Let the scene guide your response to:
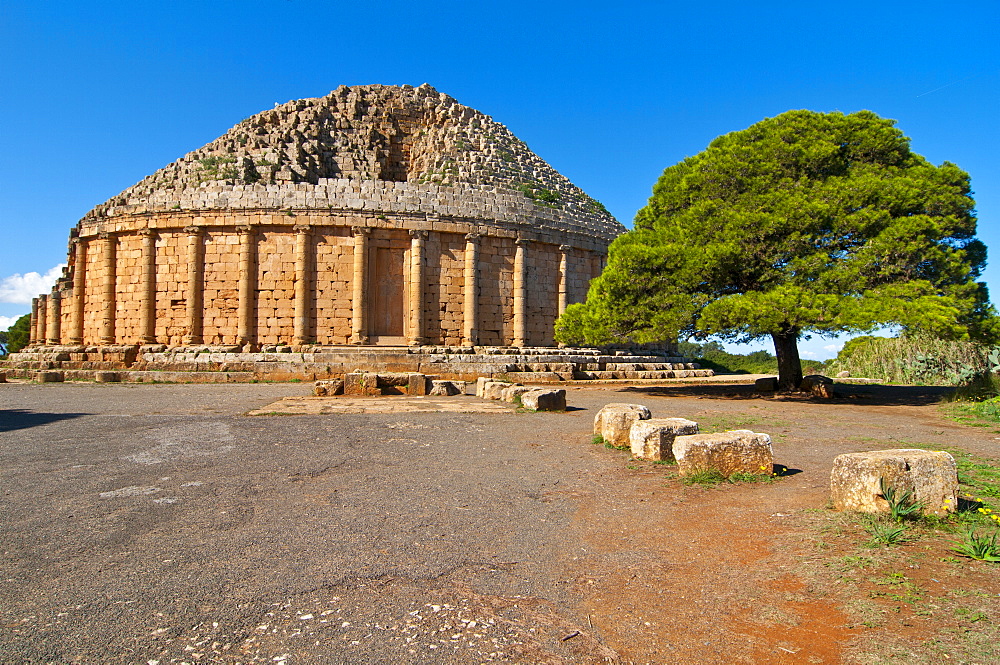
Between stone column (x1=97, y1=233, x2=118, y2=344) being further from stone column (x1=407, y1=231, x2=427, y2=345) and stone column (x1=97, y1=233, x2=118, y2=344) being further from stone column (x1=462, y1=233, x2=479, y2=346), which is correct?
stone column (x1=462, y1=233, x2=479, y2=346)

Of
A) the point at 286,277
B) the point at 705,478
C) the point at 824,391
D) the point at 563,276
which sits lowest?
the point at 705,478

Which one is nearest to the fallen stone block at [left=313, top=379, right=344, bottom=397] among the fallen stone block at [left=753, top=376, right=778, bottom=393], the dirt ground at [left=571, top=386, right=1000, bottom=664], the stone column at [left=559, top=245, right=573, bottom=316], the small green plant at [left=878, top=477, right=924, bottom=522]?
the dirt ground at [left=571, top=386, right=1000, bottom=664]

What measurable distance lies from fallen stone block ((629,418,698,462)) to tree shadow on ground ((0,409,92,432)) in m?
8.89

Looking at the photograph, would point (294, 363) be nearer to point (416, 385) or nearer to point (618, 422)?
point (416, 385)

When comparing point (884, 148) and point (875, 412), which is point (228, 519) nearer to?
point (875, 412)

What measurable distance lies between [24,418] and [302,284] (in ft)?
41.2

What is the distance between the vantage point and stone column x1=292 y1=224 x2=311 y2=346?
868 inches

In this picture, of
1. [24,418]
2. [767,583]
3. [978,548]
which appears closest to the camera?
[767,583]

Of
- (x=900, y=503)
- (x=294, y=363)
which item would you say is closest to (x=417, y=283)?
(x=294, y=363)

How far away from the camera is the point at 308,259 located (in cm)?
2245

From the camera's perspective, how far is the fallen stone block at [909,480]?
430 cm

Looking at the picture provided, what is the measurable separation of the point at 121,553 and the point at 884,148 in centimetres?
1838

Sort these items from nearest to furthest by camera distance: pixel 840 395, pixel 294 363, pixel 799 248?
pixel 799 248 → pixel 840 395 → pixel 294 363

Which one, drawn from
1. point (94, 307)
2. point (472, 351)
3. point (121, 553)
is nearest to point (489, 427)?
point (121, 553)
